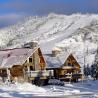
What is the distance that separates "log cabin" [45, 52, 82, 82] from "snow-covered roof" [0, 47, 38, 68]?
1288cm

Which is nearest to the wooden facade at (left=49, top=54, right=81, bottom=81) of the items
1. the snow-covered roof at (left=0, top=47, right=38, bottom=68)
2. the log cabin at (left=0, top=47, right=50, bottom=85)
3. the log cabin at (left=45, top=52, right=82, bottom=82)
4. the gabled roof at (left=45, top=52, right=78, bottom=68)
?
the log cabin at (left=45, top=52, right=82, bottom=82)

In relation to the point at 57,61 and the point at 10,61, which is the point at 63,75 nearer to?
the point at 57,61

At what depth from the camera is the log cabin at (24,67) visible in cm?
8275

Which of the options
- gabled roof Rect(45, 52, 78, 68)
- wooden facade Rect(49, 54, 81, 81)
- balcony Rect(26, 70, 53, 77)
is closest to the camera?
balcony Rect(26, 70, 53, 77)

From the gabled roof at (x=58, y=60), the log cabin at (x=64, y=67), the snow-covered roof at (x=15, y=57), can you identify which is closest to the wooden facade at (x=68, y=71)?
the log cabin at (x=64, y=67)

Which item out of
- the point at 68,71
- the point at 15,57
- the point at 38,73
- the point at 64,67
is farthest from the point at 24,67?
the point at 68,71

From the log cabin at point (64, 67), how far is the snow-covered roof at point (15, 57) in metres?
12.9

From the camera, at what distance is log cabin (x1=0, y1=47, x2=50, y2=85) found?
271 feet

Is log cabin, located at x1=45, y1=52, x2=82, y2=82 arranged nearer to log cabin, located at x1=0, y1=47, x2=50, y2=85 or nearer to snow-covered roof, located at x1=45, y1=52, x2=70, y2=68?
snow-covered roof, located at x1=45, y1=52, x2=70, y2=68

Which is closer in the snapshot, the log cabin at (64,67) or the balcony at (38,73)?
the balcony at (38,73)

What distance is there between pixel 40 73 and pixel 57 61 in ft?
55.2

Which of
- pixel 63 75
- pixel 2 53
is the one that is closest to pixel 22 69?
pixel 2 53

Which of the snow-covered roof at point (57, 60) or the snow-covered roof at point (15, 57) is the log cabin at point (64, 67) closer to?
the snow-covered roof at point (57, 60)

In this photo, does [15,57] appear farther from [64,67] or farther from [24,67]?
[64,67]
